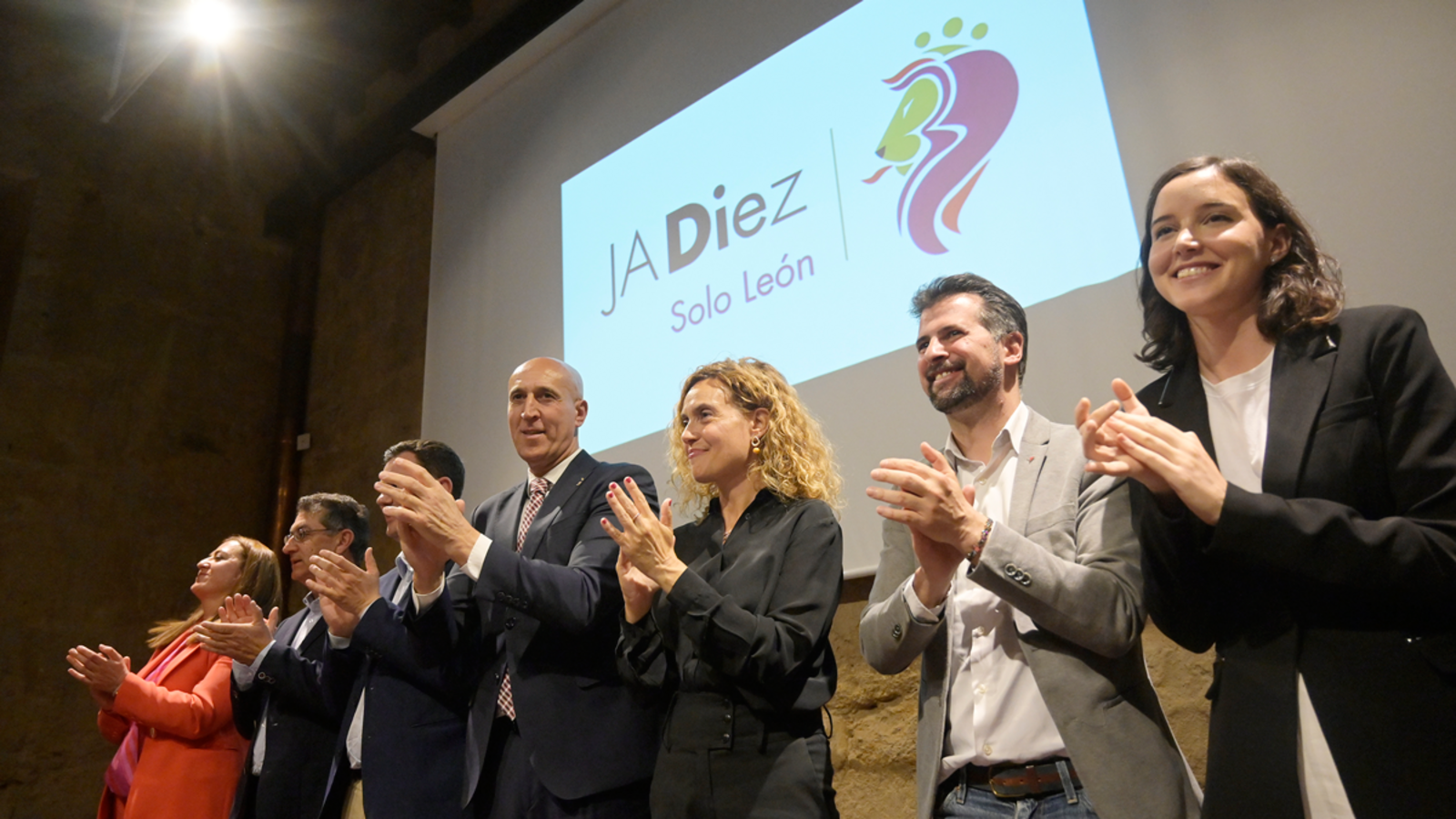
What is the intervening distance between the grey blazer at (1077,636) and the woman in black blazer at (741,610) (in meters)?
0.18

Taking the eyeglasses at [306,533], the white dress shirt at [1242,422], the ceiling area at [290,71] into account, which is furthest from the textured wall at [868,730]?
the ceiling area at [290,71]

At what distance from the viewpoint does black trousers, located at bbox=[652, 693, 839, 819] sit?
1.67 m

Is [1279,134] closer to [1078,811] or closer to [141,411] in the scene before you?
[1078,811]

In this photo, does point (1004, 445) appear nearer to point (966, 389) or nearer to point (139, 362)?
point (966, 389)

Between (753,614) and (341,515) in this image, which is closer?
(753,614)

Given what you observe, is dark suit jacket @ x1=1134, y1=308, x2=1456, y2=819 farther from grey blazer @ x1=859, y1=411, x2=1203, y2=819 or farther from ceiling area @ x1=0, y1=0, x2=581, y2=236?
ceiling area @ x1=0, y1=0, x2=581, y2=236

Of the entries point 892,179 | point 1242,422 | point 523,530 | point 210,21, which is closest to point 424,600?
point 523,530

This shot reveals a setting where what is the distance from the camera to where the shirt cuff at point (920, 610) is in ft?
5.16

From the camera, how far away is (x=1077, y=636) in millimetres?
1422

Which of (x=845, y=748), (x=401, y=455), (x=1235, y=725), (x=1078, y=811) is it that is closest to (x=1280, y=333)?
(x=1235, y=725)

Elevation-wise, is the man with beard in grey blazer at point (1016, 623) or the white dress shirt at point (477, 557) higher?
the white dress shirt at point (477, 557)

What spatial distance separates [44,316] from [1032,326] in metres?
5.44

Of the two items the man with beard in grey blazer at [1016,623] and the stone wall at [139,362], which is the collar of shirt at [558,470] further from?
the stone wall at [139,362]

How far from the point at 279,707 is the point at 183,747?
460mm
